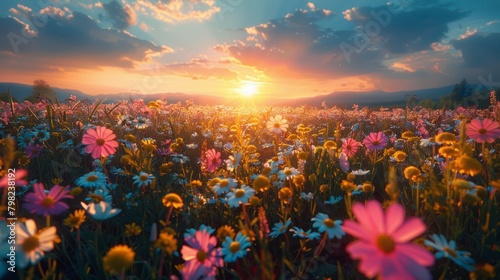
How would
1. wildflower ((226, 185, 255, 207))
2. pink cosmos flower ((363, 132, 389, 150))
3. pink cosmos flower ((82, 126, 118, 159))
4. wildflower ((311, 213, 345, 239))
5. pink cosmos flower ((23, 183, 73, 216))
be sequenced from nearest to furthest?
pink cosmos flower ((23, 183, 73, 216)) → wildflower ((311, 213, 345, 239)) → wildflower ((226, 185, 255, 207)) → pink cosmos flower ((82, 126, 118, 159)) → pink cosmos flower ((363, 132, 389, 150))

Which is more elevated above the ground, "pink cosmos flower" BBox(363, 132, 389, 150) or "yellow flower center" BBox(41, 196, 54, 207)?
"pink cosmos flower" BBox(363, 132, 389, 150)

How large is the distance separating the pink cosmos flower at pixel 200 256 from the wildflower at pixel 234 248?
188 millimetres

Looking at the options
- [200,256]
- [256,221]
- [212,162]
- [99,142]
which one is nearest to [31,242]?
[200,256]

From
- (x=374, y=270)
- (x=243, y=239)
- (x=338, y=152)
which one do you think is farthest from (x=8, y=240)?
(x=338, y=152)

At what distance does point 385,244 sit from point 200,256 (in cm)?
84

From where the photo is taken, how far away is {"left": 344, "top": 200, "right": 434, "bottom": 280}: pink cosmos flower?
803 millimetres

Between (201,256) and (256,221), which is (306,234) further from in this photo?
(201,256)

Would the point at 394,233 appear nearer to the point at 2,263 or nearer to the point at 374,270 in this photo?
the point at 374,270

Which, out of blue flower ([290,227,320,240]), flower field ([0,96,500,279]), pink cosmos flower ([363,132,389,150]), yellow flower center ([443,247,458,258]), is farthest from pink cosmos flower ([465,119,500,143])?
blue flower ([290,227,320,240])

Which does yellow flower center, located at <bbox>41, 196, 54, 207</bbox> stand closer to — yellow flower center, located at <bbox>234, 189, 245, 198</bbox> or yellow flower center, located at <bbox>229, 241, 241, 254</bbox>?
yellow flower center, located at <bbox>229, 241, 241, 254</bbox>

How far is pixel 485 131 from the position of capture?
2.19 meters

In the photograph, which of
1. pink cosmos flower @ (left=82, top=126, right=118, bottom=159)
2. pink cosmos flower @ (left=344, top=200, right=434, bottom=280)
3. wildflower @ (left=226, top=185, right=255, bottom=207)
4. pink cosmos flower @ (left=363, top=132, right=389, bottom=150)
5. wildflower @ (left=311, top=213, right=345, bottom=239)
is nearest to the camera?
pink cosmos flower @ (left=344, top=200, right=434, bottom=280)

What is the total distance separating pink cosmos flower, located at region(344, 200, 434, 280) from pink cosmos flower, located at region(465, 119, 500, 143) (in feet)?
Result: 5.74

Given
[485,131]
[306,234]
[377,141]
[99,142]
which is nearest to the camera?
[306,234]
